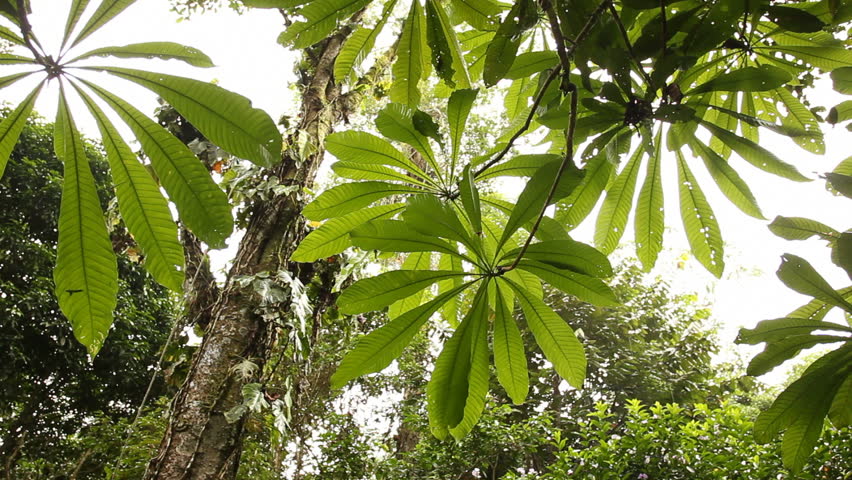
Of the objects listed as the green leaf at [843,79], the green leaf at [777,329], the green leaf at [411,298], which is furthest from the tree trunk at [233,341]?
the green leaf at [843,79]

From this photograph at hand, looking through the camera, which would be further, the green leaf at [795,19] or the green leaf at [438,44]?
the green leaf at [438,44]

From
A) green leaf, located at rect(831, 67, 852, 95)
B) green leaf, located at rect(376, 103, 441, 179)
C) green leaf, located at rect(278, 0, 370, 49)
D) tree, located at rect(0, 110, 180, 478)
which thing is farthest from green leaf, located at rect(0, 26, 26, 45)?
tree, located at rect(0, 110, 180, 478)

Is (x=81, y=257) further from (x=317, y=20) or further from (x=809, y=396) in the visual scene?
(x=809, y=396)

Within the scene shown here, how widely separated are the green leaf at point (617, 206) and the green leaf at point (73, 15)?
0.93m

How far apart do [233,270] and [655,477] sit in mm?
2240

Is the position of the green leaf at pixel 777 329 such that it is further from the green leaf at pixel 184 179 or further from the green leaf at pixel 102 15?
the green leaf at pixel 102 15

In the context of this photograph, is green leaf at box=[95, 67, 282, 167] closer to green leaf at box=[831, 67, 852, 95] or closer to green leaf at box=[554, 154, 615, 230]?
green leaf at box=[554, 154, 615, 230]

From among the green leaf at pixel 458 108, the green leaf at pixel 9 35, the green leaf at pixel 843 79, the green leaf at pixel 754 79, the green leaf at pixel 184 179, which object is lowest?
the green leaf at pixel 184 179

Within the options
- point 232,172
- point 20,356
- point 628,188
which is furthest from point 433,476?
point 20,356

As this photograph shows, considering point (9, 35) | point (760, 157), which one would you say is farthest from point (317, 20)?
point (760, 157)

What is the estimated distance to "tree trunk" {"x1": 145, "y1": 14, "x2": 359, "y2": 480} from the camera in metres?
1.34

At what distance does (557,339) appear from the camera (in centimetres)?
86

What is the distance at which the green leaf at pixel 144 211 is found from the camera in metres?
0.65

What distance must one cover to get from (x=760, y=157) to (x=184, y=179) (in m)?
0.88
